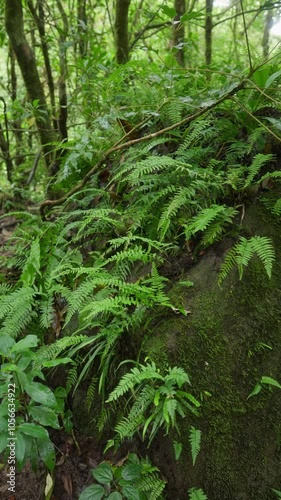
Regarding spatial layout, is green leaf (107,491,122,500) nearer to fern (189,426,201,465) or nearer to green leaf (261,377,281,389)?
fern (189,426,201,465)

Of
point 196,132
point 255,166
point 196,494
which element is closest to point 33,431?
point 196,494

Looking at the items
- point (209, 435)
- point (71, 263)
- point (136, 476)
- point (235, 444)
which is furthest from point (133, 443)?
point (71, 263)

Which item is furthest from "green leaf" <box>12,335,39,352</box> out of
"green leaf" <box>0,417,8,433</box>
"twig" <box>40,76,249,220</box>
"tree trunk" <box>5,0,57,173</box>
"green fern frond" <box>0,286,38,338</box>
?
"tree trunk" <box>5,0,57,173</box>

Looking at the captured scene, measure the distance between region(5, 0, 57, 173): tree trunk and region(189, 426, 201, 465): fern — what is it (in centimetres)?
330

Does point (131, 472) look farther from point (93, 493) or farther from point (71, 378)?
point (71, 378)

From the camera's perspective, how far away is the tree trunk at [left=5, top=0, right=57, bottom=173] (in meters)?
4.25

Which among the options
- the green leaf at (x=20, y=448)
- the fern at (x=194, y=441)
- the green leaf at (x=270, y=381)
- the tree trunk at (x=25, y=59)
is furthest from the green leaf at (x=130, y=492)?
the tree trunk at (x=25, y=59)

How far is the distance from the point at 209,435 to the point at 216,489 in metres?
0.28

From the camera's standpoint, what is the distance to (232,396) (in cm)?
209

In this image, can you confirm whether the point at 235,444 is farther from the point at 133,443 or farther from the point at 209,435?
the point at 133,443

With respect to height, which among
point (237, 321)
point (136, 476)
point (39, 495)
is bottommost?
point (39, 495)

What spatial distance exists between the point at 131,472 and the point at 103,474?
171mm

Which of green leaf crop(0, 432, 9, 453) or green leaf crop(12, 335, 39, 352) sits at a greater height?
green leaf crop(12, 335, 39, 352)

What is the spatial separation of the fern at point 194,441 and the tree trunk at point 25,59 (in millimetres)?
3302
